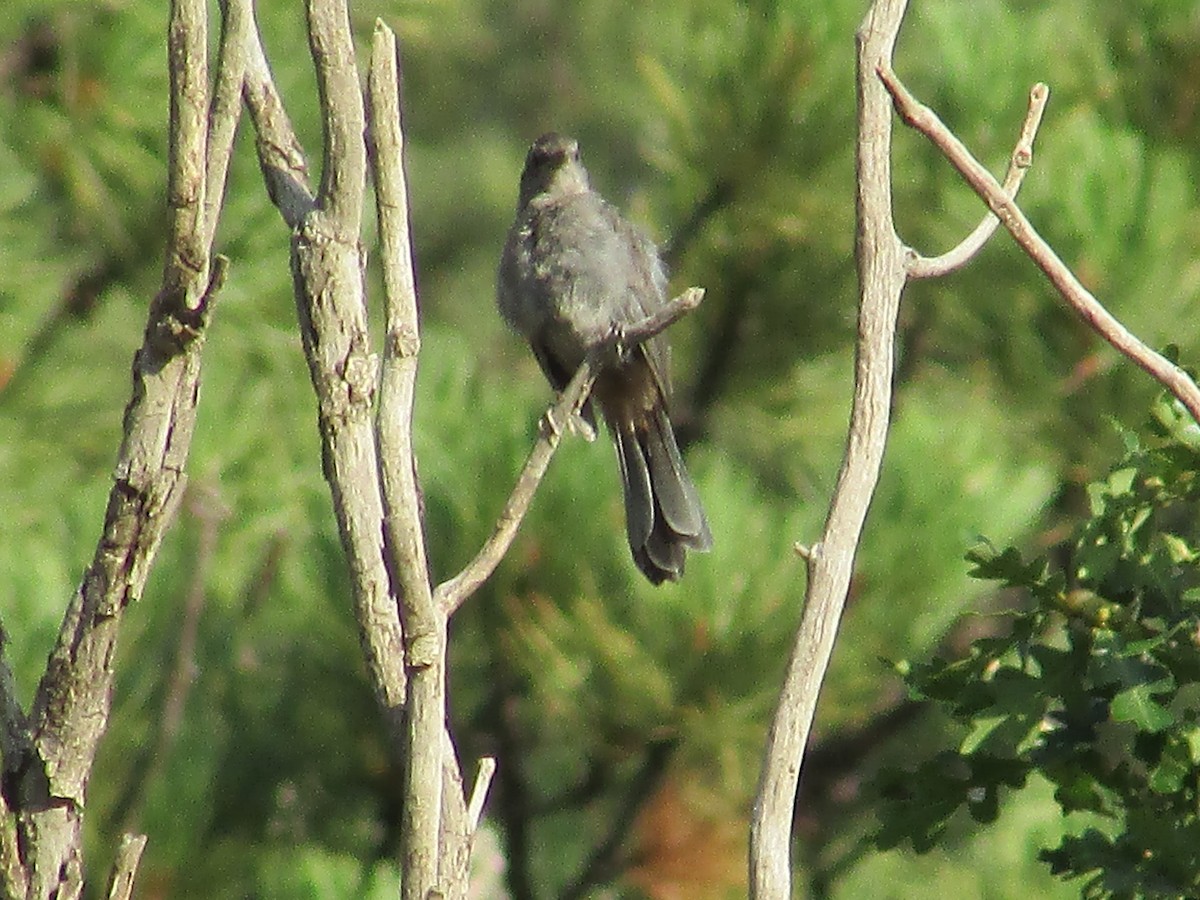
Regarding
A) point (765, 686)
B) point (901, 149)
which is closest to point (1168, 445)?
point (765, 686)

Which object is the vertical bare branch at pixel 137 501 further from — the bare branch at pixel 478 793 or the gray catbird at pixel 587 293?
the gray catbird at pixel 587 293

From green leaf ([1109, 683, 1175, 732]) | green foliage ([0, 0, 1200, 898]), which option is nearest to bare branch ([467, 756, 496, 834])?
green leaf ([1109, 683, 1175, 732])

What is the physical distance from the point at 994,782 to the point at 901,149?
2006mm

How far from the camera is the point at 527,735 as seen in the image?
9.55 ft

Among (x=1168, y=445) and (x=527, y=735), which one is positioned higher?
(x=527, y=735)

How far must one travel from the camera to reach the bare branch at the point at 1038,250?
141 centimetres

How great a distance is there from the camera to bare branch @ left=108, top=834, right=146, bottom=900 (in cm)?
119

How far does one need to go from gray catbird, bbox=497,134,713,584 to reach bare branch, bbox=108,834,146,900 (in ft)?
5.93

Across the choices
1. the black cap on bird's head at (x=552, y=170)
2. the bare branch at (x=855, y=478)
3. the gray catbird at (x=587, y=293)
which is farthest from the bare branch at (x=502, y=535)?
the black cap on bird's head at (x=552, y=170)

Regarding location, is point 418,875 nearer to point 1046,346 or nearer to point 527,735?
point 527,735

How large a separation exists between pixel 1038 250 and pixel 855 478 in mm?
260

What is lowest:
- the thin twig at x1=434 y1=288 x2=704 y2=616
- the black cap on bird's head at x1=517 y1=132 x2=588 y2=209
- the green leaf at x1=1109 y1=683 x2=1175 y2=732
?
the green leaf at x1=1109 y1=683 x2=1175 y2=732

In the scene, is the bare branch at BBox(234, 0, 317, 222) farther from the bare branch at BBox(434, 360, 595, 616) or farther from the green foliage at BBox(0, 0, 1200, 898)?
the green foliage at BBox(0, 0, 1200, 898)

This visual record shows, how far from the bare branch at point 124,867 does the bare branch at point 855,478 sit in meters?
0.44
